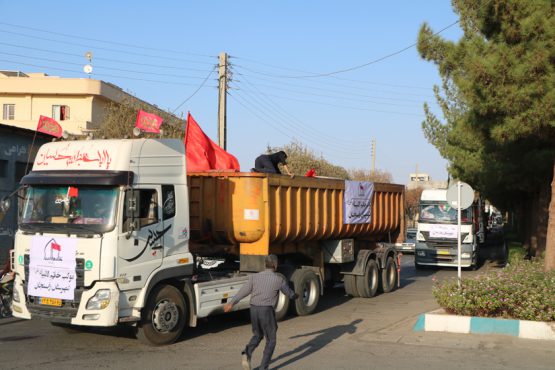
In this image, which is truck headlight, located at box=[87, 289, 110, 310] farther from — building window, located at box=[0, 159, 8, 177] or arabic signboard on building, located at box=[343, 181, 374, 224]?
building window, located at box=[0, 159, 8, 177]

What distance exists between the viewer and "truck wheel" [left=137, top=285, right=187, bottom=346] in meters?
9.55

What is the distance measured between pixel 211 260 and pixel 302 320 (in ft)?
7.07

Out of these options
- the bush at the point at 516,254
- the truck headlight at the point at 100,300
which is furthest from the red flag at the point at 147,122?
the bush at the point at 516,254

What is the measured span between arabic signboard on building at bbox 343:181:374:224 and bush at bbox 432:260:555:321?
3920 mm

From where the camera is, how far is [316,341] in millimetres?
10234

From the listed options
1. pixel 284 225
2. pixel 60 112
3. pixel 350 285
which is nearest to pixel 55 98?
pixel 60 112

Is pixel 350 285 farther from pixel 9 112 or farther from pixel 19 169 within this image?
pixel 9 112

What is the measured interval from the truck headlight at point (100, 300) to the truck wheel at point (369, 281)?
27.6 feet

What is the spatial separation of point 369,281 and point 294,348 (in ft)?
23.2

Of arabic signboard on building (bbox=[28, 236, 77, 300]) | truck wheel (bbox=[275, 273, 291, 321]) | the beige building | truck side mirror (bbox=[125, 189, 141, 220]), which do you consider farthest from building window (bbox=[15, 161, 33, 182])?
A: the beige building

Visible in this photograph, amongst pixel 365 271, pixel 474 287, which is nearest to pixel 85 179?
pixel 474 287

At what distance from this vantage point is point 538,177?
21.0 m

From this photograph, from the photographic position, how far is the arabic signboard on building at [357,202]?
48.8ft

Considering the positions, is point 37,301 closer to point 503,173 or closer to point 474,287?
point 474,287
